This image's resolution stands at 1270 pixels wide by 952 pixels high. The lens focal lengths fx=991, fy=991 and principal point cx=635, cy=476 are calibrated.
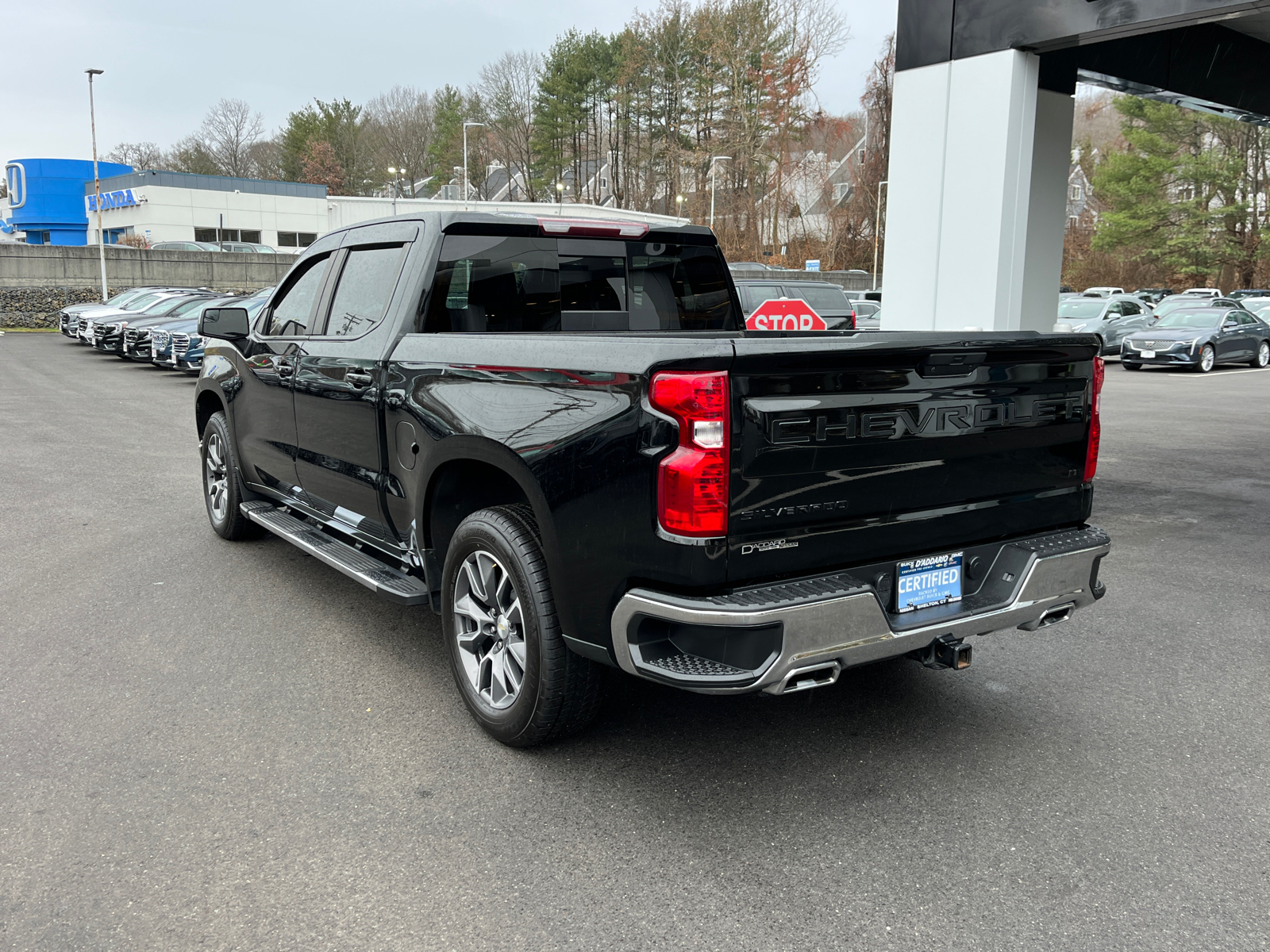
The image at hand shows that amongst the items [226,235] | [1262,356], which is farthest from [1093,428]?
[226,235]

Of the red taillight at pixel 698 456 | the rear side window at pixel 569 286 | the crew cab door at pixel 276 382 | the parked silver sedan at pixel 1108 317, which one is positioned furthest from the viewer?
the parked silver sedan at pixel 1108 317

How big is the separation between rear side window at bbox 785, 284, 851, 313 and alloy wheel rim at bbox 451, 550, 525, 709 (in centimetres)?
1664

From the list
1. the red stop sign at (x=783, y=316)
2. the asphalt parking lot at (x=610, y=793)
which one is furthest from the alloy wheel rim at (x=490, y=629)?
the red stop sign at (x=783, y=316)

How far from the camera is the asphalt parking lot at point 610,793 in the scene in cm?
268

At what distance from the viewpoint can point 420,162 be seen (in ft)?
279

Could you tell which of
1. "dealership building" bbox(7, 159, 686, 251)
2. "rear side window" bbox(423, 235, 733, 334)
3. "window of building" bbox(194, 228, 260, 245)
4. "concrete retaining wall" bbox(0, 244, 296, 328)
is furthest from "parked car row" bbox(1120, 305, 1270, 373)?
"window of building" bbox(194, 228, 260, 245)

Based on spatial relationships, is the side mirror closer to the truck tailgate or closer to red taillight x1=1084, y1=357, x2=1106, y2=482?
the truck tailgate

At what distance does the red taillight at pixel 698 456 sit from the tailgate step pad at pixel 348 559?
5.59ft

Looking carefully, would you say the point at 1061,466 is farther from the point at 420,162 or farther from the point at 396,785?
the point at 420,162

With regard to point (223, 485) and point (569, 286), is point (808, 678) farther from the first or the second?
point (223, 485)

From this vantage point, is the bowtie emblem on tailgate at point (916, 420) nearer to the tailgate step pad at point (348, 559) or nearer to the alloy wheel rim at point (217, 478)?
the tailgate step pad at point (348, 559)

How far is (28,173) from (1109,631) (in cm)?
6567

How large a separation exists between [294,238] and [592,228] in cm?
5950

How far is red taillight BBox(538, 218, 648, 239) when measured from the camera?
4.51 metres
